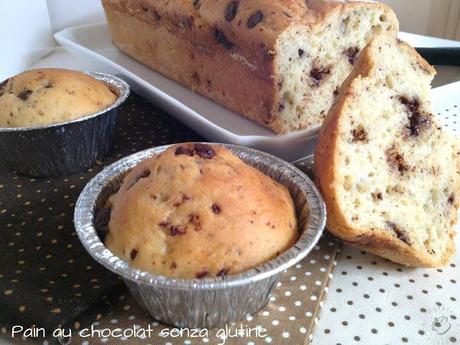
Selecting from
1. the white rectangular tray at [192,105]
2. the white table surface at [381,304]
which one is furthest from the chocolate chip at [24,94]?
the white table surface at [381,304]

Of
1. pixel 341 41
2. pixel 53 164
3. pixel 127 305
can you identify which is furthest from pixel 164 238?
pixel 341 41

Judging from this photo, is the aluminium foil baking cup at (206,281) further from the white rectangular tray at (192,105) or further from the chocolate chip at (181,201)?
the white rectangular tray at (192,105)

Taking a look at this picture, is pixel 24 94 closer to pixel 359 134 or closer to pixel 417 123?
pixel 359 134

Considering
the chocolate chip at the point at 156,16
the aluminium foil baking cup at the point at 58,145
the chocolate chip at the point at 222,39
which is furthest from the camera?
the chocolate chip at the point at 156,16

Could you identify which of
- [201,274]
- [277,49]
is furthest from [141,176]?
[277,49]

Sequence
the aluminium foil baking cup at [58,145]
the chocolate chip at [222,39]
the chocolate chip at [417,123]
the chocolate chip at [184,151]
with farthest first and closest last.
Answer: the chocolate chip at [222,39]
the aluminium foil baking cup at [58,145]
the chocolate chip at [417,123]
the chocolate chip at [184,151]

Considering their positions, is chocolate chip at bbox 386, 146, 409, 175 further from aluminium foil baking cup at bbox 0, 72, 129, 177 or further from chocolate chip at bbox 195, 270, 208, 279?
aluminium foil baking cup at bbox 0, 72, 129, 177

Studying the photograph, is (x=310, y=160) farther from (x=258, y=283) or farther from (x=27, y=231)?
(x=27, y=231)
